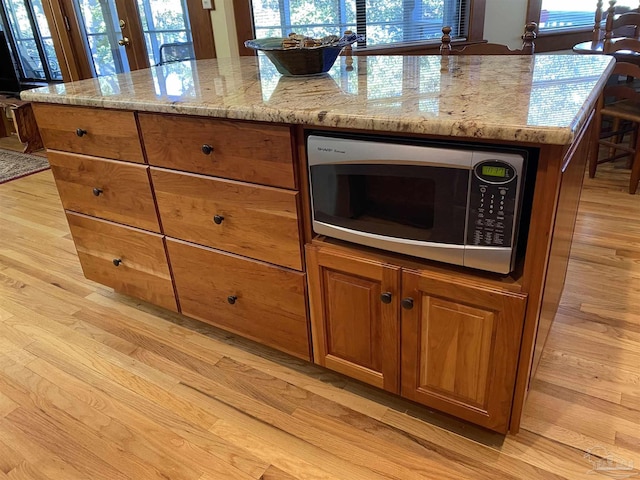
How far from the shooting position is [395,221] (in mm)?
1215

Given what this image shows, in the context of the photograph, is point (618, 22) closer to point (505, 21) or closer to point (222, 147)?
point (505, 21)

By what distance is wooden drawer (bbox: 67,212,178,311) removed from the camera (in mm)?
1819

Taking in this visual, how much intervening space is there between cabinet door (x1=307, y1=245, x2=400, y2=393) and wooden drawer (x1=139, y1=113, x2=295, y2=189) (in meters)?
0.26

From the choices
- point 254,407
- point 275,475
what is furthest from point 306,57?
point 275,475

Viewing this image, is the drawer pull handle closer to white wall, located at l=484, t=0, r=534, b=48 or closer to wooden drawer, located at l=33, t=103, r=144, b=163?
wooden drawer, located at l=33, t=103, r=144, b=163

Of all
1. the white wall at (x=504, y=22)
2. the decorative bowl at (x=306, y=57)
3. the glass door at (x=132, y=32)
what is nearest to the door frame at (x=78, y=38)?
the glass door at (x=132, y=32)

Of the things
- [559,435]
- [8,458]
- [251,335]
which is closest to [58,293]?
[8,458]

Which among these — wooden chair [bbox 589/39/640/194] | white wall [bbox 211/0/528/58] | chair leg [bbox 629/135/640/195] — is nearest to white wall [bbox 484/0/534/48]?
white wall [bbox 211/0/528/58]

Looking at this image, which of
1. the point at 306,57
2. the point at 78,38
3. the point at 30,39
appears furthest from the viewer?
the point at 30,39

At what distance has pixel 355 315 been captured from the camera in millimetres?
1390

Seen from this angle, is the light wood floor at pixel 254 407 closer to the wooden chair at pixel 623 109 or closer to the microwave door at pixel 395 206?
the microwave door at pixel 395 206

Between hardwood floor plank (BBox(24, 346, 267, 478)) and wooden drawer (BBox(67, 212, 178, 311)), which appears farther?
wooden drawer (BBox(67, 212, 178, 311))

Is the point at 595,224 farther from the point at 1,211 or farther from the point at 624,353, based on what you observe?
the point at 1,211

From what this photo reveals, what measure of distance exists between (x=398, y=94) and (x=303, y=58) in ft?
1.62
